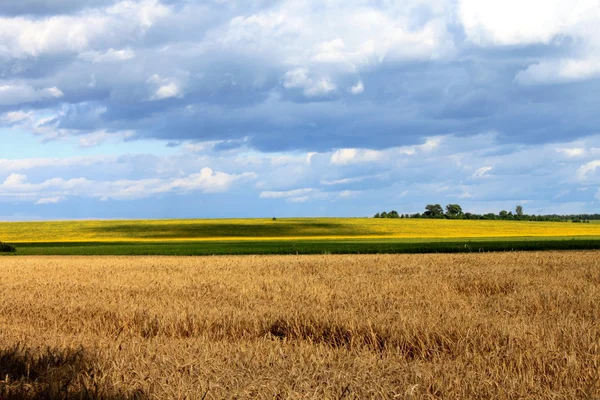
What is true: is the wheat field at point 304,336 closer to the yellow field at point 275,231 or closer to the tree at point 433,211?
the yellow field at point 275,231

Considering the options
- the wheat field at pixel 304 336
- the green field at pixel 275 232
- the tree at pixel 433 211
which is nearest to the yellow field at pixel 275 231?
the green field at pixel 275 232

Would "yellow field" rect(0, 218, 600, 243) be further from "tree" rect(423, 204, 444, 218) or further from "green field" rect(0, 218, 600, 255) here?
"tree" rect(423, 204, 444, 218)

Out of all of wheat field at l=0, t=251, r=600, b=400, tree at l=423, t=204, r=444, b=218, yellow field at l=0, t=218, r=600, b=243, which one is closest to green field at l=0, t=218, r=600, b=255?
yellow field at l=0, t=218, r=600, b=243

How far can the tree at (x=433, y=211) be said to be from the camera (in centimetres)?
10662

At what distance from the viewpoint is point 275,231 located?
72.8 m

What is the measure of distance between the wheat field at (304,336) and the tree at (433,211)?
287ft

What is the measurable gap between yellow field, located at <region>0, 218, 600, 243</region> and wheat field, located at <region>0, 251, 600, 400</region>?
47717mm

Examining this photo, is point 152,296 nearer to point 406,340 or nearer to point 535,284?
point 406,340

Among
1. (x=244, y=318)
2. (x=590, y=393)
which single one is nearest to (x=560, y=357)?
(x=590, y=393)

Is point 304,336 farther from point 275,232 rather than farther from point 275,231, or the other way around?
point 275,231

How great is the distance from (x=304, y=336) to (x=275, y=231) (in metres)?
62.4

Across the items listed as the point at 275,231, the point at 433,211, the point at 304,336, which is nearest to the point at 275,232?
the point at 275,231

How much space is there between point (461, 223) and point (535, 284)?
66743 millimetres

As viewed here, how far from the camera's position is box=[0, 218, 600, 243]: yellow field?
67375 mm
